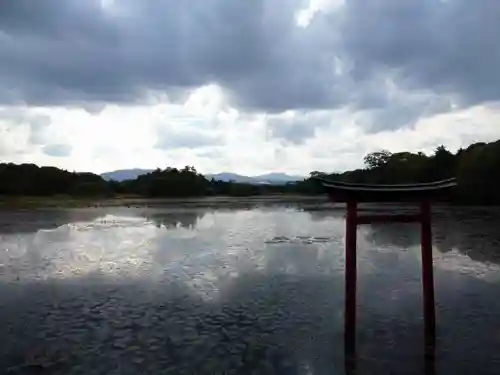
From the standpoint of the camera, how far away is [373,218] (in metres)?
11.0

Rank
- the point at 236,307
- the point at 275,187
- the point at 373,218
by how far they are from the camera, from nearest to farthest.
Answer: the point at 373,218 < the point at 236,307 < the point at 275,187

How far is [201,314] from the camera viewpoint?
41.9 ft

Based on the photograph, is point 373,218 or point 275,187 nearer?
point 373,218

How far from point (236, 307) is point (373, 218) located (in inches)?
167

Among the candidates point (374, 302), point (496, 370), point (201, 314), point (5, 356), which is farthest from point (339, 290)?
point (5, 356)

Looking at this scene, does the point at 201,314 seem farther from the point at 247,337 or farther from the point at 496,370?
the point at 496,370

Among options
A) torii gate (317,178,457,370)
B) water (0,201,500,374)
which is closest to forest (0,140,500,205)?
water (0,201,500,374)

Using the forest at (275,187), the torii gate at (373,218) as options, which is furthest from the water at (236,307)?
the forest at (275,187)

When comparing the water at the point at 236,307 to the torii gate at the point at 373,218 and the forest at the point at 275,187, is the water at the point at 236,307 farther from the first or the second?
the forest at the point at 275,187

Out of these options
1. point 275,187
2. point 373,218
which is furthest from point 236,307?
point 275,187

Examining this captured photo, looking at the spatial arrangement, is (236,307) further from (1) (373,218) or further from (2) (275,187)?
(2) (275,187)

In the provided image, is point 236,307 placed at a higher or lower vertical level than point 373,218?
lower

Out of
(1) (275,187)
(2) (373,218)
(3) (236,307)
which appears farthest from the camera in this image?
(1) (275,187)

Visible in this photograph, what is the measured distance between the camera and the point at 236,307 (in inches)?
529
